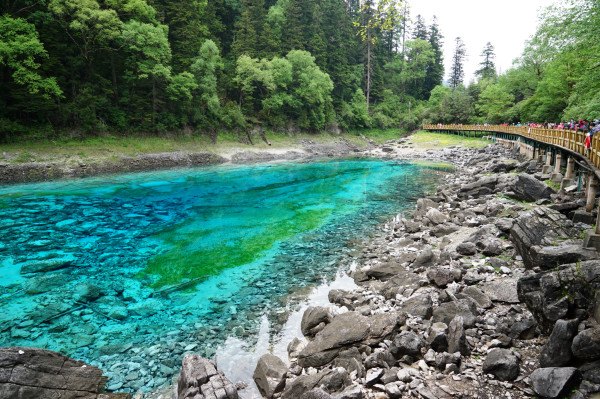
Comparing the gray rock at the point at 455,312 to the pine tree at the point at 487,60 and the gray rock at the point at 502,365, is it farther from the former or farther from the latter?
the pine tree at the point at 487,60

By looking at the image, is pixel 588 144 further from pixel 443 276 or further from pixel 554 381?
pixel 554 381

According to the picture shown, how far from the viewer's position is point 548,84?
43250 mm

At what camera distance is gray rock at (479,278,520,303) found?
815 cm

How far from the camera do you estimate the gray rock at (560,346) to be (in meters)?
5.49

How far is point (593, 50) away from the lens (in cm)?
1995

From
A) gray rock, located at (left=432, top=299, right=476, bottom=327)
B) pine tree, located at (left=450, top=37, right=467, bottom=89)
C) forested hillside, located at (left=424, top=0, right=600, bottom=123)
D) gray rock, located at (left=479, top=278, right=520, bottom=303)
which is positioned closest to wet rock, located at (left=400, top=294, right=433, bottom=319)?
gray rock, located at (left=432, top=299, right=476, bottom=327)

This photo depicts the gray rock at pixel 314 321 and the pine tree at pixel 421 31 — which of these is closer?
the gray rock at pixel 314 321

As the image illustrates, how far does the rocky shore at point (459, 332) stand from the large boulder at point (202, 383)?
21 millimetres

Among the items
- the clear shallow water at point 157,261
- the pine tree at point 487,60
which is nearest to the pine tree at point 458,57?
the pine tree at point 487,60

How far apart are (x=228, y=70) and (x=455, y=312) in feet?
185

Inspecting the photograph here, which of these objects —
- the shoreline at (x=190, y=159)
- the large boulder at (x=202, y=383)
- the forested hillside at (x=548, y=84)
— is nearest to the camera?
the large boulder at (x=202, y=383)

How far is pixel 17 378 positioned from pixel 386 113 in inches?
3633

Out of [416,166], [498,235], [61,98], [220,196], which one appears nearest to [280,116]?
[416,166]

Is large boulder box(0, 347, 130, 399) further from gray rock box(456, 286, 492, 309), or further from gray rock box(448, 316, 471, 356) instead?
gray rock box(456, 286, 492, 309)
